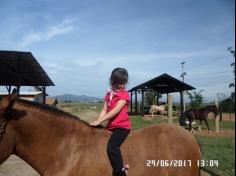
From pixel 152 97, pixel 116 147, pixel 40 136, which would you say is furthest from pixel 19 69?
pixel 152 97

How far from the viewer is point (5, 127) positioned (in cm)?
317

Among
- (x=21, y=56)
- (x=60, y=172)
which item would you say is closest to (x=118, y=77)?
(x=60, y=172)

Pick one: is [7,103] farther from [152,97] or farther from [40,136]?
[152,97]

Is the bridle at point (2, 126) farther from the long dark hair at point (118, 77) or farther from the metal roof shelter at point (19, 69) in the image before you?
the metal roof shelter at point (19, 69)

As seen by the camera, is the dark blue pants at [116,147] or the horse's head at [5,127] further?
the dark blue pants at [116,147]

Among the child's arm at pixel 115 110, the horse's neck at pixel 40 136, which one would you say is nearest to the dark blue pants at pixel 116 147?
the child's arm at pixel 115 110

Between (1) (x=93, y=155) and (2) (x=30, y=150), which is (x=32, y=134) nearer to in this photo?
(2) (x=30, y=150)

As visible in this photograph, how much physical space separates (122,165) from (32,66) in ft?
49.4

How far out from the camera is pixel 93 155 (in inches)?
132

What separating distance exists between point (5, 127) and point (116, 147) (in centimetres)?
115

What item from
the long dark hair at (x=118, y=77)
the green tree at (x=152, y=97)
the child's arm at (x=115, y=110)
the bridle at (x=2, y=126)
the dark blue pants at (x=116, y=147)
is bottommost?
the dark blue pants at (x=116, y=147)

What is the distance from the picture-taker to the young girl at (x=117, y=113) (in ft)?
11.0

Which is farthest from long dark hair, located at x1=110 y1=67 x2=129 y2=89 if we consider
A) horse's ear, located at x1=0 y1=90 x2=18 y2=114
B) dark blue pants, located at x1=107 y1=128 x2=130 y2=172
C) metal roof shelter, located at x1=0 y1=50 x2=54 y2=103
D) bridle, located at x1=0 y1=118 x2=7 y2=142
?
metal roof shelter, located at x1=0 y1=50 x2=54 y2=103

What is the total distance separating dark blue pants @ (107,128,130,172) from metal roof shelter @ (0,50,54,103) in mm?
12896
